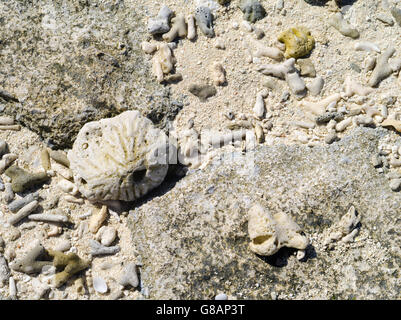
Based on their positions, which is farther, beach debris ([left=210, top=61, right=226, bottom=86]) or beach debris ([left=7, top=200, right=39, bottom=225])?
beach debris ([left=210, top=61, right=226, bottom=86])

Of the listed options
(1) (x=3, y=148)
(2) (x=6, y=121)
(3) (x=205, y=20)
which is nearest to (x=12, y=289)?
(1) (x=3, y=148)

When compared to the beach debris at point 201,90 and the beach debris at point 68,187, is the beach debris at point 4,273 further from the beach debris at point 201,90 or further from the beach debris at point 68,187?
the beach debris at point 201,90

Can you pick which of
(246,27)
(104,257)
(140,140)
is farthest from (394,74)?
(104,257)

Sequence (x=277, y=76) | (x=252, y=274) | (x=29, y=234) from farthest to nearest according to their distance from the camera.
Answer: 1. (x=277, y=76)
2. (x=29, y=234)
3. (x=252, y=274)

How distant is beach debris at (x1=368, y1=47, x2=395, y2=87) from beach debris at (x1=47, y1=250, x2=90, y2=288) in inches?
107

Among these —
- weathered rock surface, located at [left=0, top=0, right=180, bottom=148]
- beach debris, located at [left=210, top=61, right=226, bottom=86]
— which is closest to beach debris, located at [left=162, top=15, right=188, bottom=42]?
weathered rock surface, located at [left=0, top=0, right=180, bottom=148]

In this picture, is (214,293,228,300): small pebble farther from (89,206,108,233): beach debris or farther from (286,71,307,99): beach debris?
(286,71,307,99): beach debris

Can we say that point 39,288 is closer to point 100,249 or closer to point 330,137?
point 100,249

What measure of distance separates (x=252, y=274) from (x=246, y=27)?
2.09 metres

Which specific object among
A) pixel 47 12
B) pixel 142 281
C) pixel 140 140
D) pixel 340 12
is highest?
pixel 47 12

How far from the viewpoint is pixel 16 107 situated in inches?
148

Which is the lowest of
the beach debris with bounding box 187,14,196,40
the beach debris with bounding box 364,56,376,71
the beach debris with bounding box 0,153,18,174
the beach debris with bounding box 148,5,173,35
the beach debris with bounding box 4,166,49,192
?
the beach debris with bounding box 4,166,49,192

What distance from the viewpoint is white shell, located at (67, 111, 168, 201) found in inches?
131

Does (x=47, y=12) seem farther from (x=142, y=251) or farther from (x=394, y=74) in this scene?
(x=394, y=74)
